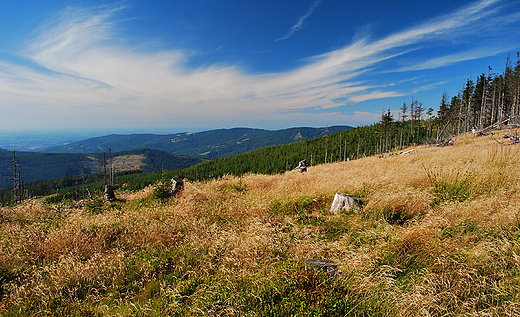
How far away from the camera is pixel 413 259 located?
11.6 feet

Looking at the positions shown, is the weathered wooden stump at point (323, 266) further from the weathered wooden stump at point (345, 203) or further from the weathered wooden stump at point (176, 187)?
the weathered wooden stump at point (176, 187)

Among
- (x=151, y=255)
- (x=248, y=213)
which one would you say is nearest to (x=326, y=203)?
(x=248, y=213)

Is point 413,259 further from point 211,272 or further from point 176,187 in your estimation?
point 176,187

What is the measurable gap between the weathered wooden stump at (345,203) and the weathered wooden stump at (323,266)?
3150 millimetres

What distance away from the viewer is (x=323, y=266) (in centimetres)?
345

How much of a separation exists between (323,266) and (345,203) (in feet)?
11.6

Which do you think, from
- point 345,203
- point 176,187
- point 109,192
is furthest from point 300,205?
point 109,192

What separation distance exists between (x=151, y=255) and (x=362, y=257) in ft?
13.6

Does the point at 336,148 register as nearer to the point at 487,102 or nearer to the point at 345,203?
the point at 487,102

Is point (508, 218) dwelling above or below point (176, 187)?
above

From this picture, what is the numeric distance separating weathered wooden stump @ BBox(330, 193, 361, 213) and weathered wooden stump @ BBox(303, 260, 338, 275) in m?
3.15

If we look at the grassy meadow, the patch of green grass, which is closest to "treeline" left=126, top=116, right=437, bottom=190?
the patch of green grass

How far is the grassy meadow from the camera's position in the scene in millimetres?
2658

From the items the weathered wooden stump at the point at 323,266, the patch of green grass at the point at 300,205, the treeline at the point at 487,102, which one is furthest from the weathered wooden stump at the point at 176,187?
the treeline at the point at 487,102
